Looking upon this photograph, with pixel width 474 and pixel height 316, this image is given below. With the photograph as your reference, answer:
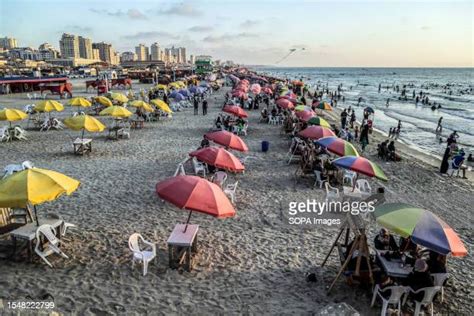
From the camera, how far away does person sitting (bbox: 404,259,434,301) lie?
5.00 m

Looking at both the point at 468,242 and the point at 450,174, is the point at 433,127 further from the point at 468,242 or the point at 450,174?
the point at 468,242

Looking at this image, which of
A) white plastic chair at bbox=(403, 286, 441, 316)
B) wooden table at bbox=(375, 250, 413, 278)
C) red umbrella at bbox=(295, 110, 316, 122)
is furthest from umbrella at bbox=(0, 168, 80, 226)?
red umbrella at bbox=(295, 110, 316, 122)

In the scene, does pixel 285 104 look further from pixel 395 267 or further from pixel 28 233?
pixel 28 233

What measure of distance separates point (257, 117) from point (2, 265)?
69.0ft

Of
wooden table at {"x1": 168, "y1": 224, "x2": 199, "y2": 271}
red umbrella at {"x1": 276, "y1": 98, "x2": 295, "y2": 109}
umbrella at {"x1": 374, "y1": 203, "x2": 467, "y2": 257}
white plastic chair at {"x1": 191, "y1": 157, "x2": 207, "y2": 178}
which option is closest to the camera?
umbrella at {"x1": 374, "y1": 203, "x2": 467, "y2": 257}

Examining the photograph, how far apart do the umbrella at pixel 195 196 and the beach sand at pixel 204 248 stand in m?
1.27

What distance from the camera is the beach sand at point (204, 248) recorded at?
17.5 feet

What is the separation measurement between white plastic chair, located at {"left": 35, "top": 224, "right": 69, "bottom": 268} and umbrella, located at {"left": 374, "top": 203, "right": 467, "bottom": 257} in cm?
537

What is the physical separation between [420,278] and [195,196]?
3.53 metres

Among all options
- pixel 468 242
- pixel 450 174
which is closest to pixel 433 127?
pixel 450 174

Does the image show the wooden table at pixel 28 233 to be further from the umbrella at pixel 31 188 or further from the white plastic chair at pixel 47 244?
the umbrella at pixel 31 188

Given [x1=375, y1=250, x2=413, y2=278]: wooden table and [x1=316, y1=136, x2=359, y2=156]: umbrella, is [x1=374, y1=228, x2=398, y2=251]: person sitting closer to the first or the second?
[x1=375, y1=250, x2=413, y2=278]: wooden table

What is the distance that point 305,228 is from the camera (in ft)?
26.8

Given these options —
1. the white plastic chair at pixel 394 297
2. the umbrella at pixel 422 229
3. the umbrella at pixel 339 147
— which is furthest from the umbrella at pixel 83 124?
the white plastic chair at pixel 394 297
